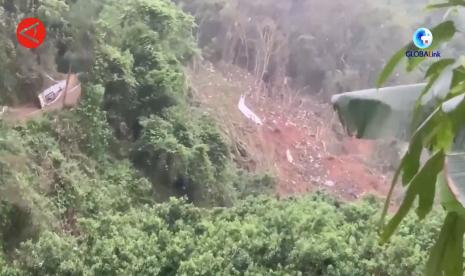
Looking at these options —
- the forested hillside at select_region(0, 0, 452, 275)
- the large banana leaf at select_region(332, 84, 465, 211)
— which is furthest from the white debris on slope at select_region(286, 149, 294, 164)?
the large banana leaf at select_region(332, 84, 465, 211)

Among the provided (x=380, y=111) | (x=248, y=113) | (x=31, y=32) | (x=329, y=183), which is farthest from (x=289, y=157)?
(x=380, y=111)

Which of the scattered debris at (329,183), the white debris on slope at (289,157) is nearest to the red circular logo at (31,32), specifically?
the white debris on slope at (289,157)

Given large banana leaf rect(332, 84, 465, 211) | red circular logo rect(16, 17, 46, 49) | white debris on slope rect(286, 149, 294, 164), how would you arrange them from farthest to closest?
white debris on slope rect(286, 149, 294, 164) < red circular logo rect(16, 17, 46, 49) < large banana leaf rect(332, 84, 465, 211)

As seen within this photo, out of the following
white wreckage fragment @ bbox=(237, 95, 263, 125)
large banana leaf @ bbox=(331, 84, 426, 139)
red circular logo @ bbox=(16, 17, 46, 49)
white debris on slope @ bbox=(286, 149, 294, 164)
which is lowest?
red circular logo @ bbox=(16, 17, 46, 49)

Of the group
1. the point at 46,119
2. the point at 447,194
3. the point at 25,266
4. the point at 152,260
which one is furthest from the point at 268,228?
the point at 447,194

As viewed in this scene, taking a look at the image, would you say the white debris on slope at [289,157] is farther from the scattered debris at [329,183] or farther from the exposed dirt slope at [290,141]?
the scattered debris at [329,183]

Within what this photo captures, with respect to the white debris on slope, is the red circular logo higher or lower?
lower

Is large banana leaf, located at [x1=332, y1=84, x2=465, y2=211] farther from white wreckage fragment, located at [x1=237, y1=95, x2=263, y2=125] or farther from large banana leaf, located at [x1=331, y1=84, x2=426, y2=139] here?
white wreckage fragment, located at [x1=237, y1=95, x2=263, y2=125]
